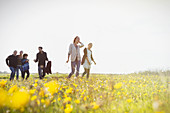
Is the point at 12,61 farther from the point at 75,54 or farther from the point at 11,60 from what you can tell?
the point at 75,54

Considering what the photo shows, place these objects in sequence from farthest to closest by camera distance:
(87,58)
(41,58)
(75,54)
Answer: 1. (41,58)
2. (87,58)
3. (75,54)

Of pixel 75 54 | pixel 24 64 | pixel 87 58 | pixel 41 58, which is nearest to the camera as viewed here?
pixel 75 54

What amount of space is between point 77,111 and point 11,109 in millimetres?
1348

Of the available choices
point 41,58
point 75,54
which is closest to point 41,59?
point 41,58

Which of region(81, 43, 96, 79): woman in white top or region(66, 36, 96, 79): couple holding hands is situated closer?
region(66, 36, 96, 79): couple holding hands

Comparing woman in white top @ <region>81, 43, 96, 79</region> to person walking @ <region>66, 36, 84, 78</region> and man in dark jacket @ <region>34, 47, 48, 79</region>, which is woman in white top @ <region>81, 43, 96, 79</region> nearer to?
person walking @ <region>66, 36, 84, 78</region>

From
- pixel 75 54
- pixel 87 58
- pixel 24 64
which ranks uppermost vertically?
pixel 75 54

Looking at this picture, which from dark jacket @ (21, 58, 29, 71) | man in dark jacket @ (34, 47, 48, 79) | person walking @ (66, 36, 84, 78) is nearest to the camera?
person walking @ (66, 36, 84, 78)

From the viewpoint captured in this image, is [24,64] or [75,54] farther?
[24,64]

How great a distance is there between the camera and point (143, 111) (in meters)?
2.74

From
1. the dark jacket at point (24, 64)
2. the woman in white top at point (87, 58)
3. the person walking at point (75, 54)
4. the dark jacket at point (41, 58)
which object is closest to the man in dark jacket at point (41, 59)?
the dark jacket at point (41, 58)

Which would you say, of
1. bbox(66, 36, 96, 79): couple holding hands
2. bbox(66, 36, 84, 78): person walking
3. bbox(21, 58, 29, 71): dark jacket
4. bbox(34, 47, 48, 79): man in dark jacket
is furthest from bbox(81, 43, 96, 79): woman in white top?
bbox(21, 58, 29, 71): dark jacket

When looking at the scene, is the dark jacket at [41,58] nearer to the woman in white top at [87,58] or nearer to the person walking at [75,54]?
the person walking at [75,54]

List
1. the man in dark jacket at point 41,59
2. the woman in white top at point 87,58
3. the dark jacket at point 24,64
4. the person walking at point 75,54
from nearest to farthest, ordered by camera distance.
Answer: the person walking at point 75,54
the woman in white top at point 87,58
the man in dark jacket at point 41,59
the dark jacket at point 24,64
